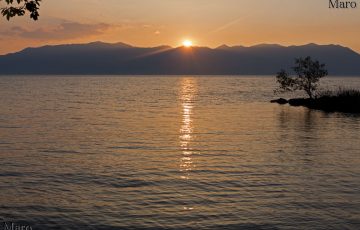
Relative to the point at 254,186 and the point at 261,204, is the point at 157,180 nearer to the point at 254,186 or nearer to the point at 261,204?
the point at 254,186

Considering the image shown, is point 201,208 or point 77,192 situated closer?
point 201,208

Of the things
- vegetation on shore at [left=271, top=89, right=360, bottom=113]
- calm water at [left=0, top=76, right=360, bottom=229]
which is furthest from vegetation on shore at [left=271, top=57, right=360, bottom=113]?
calm water at [left=0, top=76, right=360, bottom=229]

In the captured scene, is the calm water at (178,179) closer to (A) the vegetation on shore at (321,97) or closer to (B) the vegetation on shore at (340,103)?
(B) the vegetation on shore at (340,103)

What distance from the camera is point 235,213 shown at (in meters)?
19.5

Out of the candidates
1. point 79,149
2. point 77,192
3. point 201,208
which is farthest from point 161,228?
point 79,149

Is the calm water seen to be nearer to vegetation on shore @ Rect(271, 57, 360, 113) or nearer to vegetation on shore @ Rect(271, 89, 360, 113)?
vegetation on shore @ Rect(271, 89, 360, 113)

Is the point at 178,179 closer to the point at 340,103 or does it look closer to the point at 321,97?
the point at 340,103

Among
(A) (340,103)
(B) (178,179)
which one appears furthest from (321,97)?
(B) (178,179)

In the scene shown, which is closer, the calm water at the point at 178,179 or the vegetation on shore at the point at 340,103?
the calm water at the point at 178,179

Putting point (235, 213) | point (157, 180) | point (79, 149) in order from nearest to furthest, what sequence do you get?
point (235, 213)
point (157, 180)
point (79, 149)

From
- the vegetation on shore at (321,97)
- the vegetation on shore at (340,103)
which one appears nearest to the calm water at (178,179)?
the vegetation on shore at (340,103)

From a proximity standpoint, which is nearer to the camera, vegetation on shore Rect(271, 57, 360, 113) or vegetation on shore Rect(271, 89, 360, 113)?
vegetation on shore Rect(271, 89, 360, 113)

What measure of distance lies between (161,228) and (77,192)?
707 cm

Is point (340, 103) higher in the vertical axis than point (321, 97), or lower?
lower
